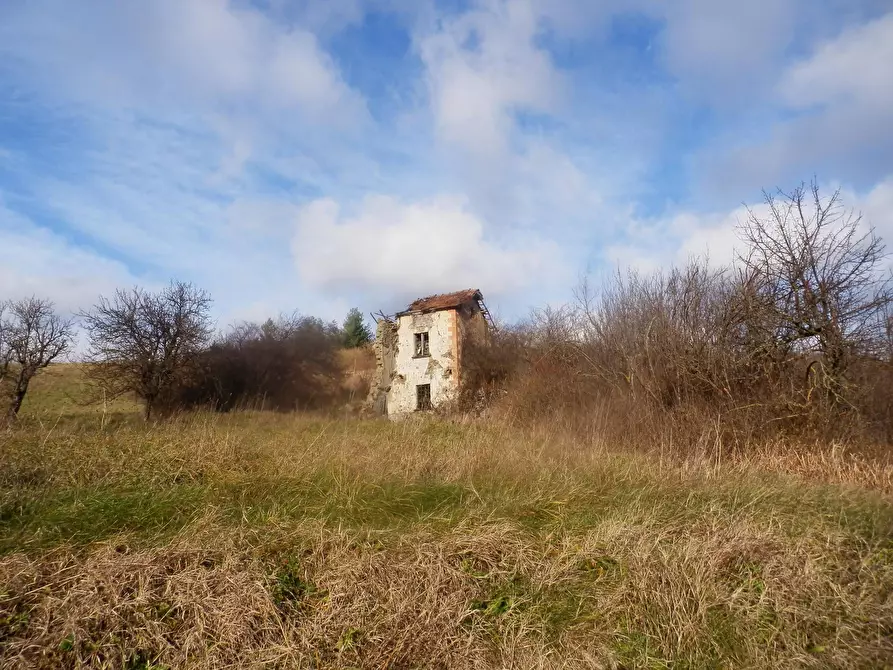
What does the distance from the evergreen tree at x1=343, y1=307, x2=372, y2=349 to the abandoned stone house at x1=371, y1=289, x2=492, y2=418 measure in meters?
11.1

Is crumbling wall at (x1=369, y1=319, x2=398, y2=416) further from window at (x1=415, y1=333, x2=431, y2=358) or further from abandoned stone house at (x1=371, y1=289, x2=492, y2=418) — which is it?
window at (x1=415, y1=333, x2=431, y2=358)

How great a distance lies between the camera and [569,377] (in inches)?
573

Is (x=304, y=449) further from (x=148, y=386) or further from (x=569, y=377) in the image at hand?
(x=148, y=386)

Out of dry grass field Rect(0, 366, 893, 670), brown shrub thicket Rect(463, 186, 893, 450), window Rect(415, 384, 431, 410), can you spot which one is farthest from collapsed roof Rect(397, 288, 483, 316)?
dry grass field Rect(0, 366, 893, 670)

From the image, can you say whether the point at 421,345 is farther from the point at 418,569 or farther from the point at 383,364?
the point at 418,569

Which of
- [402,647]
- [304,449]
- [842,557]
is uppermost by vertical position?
[304,449]

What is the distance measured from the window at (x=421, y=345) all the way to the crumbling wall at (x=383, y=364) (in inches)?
54.4

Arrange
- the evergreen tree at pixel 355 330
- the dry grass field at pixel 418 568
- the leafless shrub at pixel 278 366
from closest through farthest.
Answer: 1. the dry grass field at pixel 418 568
2. the leafless shrub at pixel 278 366
3. the evergreen tree at pixel 355 330

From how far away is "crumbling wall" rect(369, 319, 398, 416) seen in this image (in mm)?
25547

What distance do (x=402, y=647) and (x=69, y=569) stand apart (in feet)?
7.76

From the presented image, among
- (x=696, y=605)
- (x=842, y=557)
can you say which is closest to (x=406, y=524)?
(x=696, y=605)

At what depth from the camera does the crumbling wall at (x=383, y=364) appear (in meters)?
25.5

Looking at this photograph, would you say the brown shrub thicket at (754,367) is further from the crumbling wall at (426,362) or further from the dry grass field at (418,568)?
the crumbling wall at (426,362)

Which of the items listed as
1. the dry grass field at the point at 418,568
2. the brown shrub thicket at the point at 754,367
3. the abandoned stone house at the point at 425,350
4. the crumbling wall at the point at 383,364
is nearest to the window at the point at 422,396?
the abandoned stone house at the point at 425,350
